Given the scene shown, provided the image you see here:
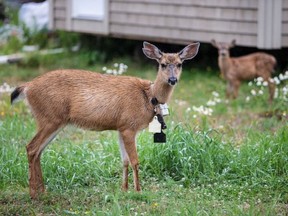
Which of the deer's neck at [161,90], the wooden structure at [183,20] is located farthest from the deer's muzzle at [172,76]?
the wooden structure at [183,20]

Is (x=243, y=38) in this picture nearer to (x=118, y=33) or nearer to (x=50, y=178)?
(x=118, y=33)

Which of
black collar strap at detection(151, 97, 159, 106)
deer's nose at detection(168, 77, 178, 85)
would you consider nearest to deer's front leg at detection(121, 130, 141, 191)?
black collar strap at detection(151, 97, 159, 106)

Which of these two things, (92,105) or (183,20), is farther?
(183,20)

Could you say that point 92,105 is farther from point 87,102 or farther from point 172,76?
point 172,76

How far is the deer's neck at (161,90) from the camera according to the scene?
672cm

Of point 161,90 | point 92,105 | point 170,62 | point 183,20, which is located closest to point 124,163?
point 92,105

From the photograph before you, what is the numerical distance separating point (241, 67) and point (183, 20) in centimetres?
172

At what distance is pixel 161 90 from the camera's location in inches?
266

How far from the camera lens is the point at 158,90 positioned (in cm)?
674

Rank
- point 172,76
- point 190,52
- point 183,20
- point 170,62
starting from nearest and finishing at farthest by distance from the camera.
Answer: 1. point 172,76
2. point 170,62
3. point 190,52
4. point 183,20


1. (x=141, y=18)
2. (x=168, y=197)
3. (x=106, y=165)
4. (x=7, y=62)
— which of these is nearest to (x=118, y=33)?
(x=141, y=18)

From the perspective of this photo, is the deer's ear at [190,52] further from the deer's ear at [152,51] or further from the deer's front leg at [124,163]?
the deer's front leg at [124,163]

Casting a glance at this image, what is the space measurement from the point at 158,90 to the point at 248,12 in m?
5.50

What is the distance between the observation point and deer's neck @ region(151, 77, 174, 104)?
6.72 metres
